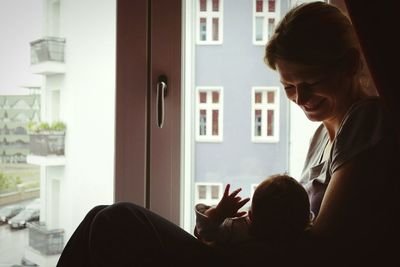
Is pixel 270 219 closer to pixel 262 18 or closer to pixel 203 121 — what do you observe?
pixel 203 121

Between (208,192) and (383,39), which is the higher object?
(383,39)

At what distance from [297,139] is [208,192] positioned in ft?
1.20

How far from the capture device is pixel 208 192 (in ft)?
4.81

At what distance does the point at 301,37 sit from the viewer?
2.83ft

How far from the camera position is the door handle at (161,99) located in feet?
4.37

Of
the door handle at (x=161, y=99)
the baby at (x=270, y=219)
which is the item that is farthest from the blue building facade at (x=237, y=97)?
the baby at (x=270, y=219)

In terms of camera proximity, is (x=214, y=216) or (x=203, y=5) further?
(x=203, y=5)

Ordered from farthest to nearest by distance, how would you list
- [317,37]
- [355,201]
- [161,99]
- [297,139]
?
[297,139]
[161,99]
[317,37]
[355,201]

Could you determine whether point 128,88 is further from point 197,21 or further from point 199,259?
point 199,259

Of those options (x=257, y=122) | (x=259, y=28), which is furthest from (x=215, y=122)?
(x=259, y=28)

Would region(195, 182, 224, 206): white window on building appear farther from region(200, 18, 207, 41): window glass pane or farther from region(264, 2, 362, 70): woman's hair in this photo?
region(264, 2, 362, 70): woman's hair

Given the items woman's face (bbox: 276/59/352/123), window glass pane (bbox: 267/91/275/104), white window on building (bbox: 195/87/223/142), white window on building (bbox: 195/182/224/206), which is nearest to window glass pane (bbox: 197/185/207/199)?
white window on building (bbox: 195/182/224/206)

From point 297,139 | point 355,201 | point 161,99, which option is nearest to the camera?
point 355,201

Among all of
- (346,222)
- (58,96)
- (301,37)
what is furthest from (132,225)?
(58,96)
